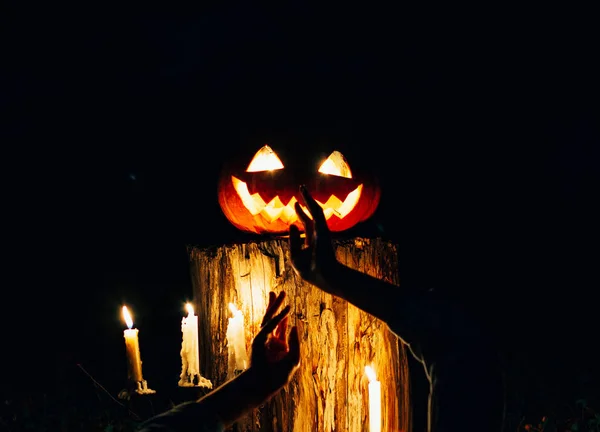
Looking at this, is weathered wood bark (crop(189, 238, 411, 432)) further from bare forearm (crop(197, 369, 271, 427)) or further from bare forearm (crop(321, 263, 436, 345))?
bare forearm (crop(321, 263, 436, 345))

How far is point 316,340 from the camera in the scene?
3719 millimetres

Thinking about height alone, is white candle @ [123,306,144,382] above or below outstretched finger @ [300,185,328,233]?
below

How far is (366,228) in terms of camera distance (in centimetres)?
782

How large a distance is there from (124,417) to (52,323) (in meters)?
2.52

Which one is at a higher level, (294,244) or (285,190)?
(285,190)

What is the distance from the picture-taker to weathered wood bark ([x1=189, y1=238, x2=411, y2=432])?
370 cm

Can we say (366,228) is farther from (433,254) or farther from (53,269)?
(53,269)

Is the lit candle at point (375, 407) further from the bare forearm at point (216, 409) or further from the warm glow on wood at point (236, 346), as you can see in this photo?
the bare forearm at point (216, 409)

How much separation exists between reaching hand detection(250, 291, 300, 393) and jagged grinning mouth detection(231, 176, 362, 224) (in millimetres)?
1523

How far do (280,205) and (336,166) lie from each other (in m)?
0.48

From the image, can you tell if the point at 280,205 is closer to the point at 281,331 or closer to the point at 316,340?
the point at 316,340

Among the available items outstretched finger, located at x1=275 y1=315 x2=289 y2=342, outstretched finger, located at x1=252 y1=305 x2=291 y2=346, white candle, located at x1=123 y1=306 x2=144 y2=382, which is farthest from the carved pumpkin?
outstretched finger, located at x1=252 y1=305 x2=291 y2=346

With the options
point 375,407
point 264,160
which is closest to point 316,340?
point 375,407

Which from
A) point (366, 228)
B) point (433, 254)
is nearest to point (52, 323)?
point (366, 228)
